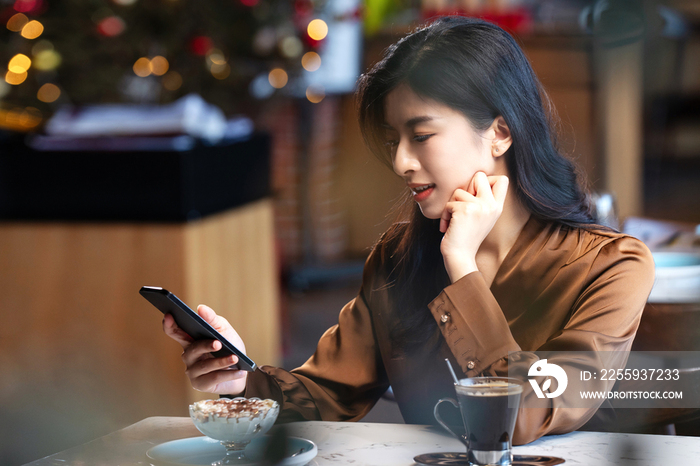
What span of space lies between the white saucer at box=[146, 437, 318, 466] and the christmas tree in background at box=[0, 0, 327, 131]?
162 cm

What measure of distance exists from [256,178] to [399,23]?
1628 mm

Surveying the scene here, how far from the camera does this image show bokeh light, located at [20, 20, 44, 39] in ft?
6.96

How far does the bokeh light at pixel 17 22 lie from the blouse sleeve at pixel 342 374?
1715 millimetres

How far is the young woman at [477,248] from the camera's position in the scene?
0.68 meters

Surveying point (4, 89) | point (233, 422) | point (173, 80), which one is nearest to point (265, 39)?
point (173, 80)

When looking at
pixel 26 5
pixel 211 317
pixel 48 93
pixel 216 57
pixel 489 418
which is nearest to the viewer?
pixel 489 418

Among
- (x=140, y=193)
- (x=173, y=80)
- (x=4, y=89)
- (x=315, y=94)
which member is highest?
(x=315, y=94)

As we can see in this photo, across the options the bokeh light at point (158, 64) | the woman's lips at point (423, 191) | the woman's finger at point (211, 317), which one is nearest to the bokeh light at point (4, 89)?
the bokeh light at point (158, 64)

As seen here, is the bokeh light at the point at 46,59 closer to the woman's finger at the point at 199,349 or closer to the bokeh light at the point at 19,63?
the bokeh light at the point at 19,63

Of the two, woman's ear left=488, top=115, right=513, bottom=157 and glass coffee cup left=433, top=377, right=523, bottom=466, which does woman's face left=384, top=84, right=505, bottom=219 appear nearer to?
woman's ear left=488, top=115, right=513, bottom=157

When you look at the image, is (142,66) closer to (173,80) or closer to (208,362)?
(173,80)

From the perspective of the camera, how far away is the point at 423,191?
73 cm

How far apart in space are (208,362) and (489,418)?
11.5 inches

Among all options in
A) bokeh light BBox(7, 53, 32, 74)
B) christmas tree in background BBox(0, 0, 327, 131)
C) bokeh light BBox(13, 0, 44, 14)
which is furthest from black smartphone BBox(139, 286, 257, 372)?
bokeh light BBox(7, 53, 32, 74)
